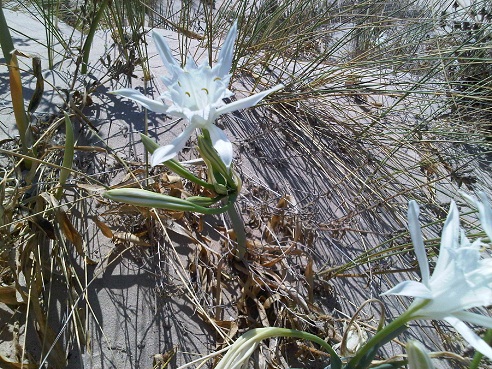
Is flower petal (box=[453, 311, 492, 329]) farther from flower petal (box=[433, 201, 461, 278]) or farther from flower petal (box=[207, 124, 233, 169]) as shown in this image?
flower petal (box=[207, 124, 233, 169])

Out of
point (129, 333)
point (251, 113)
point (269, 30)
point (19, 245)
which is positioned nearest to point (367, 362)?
point (129, 333)

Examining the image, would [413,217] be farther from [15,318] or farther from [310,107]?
[310,107]

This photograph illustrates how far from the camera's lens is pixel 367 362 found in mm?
697

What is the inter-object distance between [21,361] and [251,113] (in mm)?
1156

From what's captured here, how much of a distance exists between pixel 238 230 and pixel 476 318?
21.9 inches

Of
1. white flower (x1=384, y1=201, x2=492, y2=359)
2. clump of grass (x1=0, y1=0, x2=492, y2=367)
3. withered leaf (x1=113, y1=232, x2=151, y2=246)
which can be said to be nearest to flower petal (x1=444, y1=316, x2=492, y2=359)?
white flower (x1=384, y1=201, x2=492, y2=359)

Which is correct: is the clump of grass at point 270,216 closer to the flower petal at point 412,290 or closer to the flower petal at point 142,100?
the flower petal at point 142,100

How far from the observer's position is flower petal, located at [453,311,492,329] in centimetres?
54

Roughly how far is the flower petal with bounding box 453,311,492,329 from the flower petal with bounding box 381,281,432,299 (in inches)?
2.4

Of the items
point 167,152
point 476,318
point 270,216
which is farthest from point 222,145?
point 270,216

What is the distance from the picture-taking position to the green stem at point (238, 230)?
3.09 ft

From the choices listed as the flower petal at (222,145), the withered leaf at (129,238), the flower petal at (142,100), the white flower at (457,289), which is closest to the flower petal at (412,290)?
the white flower at (457,289)

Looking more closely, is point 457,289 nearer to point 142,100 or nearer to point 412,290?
point 412,290

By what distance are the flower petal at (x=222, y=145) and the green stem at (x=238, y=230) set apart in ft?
0.59
